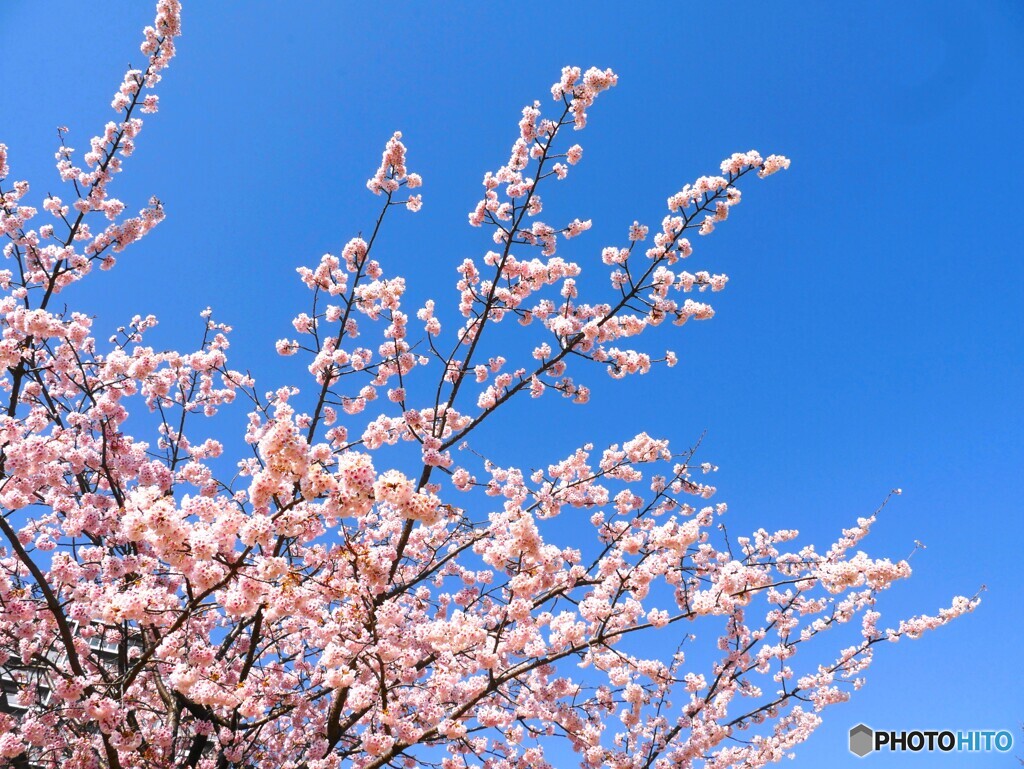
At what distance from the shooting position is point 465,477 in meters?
8.06

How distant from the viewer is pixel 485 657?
559 cm

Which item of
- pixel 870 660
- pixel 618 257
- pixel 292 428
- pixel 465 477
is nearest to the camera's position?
pixel 292 428

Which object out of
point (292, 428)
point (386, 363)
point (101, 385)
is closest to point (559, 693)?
point (386, 363)

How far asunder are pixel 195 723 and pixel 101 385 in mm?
3969

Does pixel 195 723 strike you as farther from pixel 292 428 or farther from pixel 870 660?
pixel 870 660

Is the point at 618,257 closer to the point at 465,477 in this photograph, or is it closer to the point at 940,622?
the point at 465,477

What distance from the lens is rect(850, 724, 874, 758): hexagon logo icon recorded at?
39.3 feet

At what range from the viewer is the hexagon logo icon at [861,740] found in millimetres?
11984

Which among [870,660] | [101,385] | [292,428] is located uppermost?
[101,385]

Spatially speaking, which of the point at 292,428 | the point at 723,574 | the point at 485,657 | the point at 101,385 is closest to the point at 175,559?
the point at 292,428

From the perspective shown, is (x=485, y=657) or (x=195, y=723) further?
(x=195, y=723)

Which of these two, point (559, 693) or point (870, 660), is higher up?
point (870, 660)

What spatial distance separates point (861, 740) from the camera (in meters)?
12.2

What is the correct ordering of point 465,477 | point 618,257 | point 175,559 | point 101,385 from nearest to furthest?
1. point 175,559
2. point 101,385
3. point 618,257
4. point 465,477
